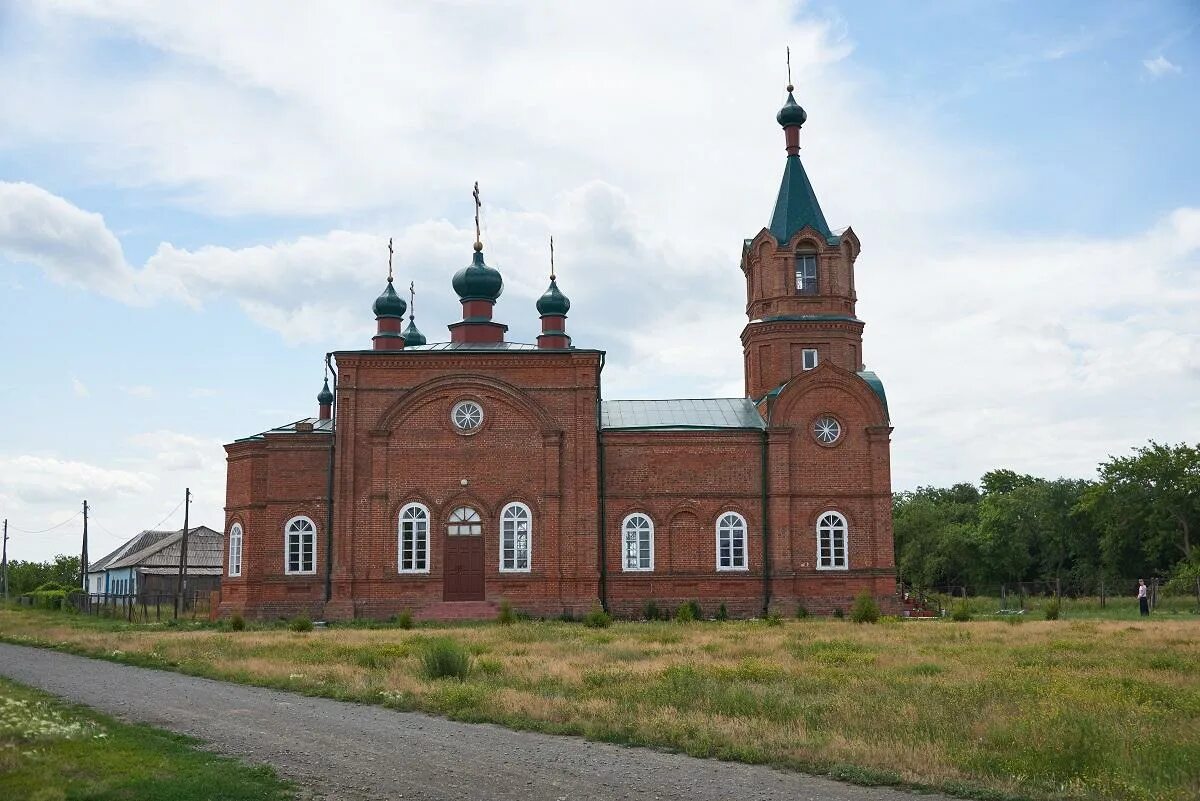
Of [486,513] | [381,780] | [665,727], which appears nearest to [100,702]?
[381,780]

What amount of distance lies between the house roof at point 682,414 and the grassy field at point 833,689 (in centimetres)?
823

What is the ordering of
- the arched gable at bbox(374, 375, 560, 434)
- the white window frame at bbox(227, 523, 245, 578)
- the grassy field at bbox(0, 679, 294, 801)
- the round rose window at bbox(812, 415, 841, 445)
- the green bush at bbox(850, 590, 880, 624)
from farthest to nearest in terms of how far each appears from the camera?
the white window frame at bbox(227, 523, 245, 578) < the round rose window at bbox(812, 415, 841, 445) < the arched gable at bbox(374, 375, 560, 434) < the green bush at bbox(850, 590, 880, 624) < the grassy field at bbox(0, 679, 294, 801)

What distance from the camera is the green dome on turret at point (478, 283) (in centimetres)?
3372

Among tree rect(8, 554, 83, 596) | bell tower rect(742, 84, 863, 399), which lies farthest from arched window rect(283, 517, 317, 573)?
tree rect(8, 554, 83, 596)

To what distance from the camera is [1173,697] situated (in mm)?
12656

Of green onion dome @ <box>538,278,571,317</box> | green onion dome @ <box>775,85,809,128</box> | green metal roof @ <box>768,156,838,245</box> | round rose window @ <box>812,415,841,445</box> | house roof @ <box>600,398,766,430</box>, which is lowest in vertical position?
round rose window @ <box>812,415,841,445</box>

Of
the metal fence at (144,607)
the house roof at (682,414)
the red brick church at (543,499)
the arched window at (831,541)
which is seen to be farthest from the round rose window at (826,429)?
the metal fence at (144,607)

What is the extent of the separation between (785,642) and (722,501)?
10643 mm

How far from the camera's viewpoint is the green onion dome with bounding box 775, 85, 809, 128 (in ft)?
116

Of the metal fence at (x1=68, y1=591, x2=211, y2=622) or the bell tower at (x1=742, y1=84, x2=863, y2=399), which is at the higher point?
the bell tower at (x1=742, y1=84, x2=863, y2=399)

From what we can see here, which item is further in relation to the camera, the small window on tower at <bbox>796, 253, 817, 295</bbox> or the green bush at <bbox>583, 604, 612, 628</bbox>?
the small window on tower at <bbox>796, 253, 817, 295</bbox>

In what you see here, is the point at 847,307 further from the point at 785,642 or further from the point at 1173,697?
the point at 1173,697

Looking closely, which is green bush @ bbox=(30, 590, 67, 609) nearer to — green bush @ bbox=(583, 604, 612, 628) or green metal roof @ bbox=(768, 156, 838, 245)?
green bush @ bbox=(583, 604, 612, 628)

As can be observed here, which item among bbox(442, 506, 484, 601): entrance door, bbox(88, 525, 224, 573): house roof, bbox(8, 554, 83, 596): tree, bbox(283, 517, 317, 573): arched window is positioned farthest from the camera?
bbox(8, 554, 83, 596): tree
